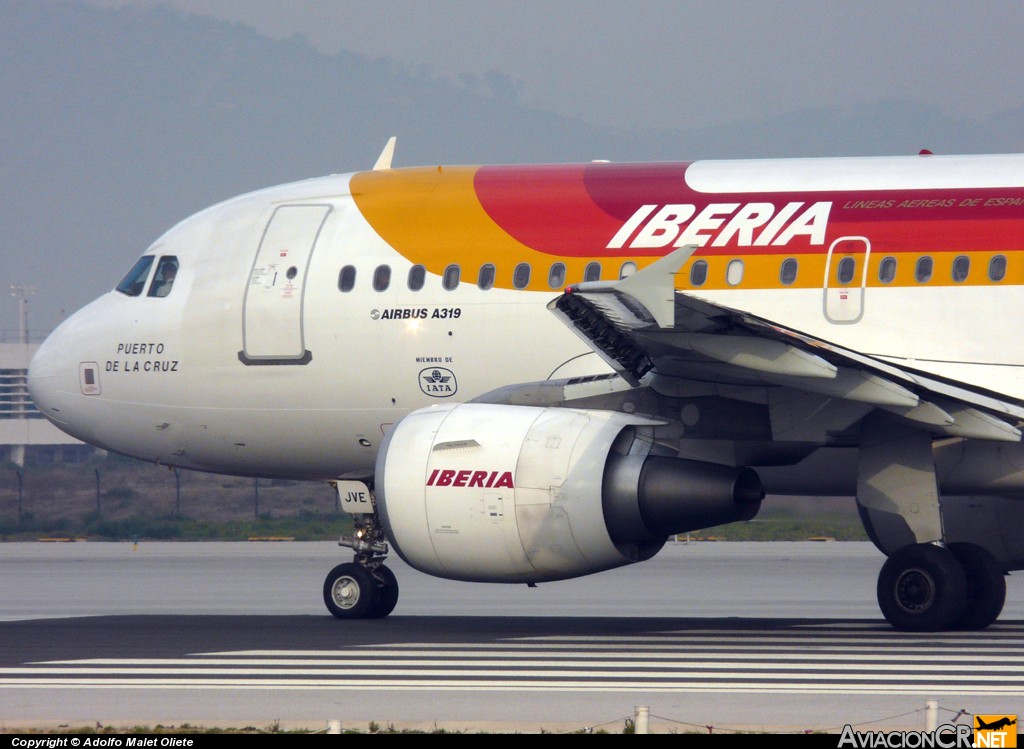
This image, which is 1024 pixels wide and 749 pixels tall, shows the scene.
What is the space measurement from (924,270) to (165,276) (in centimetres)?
926

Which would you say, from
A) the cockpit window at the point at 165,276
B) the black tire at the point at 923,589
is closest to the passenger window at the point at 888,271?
the black tire at the point at 923,589

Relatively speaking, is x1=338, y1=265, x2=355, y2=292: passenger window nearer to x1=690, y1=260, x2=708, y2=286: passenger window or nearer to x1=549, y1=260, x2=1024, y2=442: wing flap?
x1=690, y1=260, x2=708, y2=286: passenger window

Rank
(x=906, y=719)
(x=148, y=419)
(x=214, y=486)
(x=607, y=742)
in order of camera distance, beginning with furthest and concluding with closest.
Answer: (x=214, y=486) < (x=148, y=419) < (x=906, y=719) < (x=607, y=742)

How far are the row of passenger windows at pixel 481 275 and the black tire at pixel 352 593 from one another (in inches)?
131

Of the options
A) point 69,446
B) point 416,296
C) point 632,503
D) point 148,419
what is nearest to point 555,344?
point 416,296

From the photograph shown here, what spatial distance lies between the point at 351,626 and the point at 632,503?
4243 mm

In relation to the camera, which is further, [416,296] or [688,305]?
[416,296]

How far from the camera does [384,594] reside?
59.0 feet

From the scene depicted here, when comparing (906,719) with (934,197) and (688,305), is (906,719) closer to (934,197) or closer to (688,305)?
(688,305)

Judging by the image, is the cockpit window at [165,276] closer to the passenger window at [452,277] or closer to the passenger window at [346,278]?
the passenger window at [346,278]

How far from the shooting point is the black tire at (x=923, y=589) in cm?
1486

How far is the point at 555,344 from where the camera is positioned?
1691 centimetres

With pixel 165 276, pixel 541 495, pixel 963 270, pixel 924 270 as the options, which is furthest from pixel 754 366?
pixel 165 276

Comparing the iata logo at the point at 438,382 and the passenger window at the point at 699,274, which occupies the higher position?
the passenger window at the point at 699,274
